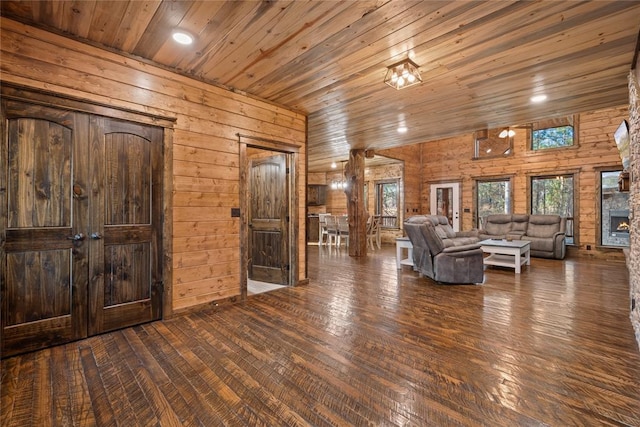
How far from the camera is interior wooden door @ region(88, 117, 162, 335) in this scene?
258 cm

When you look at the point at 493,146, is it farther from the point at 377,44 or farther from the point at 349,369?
the point at 349,369

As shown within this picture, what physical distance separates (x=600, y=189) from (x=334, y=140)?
6.48m

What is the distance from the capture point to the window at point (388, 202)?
9.98 metres

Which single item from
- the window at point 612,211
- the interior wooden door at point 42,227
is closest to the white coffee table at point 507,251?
the window at point 612,211

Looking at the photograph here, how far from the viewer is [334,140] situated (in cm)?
616

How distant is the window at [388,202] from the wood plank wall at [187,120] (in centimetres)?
682

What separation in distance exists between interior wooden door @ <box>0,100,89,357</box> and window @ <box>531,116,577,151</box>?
9556mm

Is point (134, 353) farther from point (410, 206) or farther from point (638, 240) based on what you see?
point (410, 206)

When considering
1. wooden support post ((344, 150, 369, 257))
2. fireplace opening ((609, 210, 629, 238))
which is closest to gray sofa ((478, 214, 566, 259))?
fireplace opening ((609, 210, 629, 238))

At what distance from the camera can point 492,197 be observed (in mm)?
8812

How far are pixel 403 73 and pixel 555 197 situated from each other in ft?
24.2

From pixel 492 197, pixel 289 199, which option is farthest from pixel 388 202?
Answer: pixel 289 199

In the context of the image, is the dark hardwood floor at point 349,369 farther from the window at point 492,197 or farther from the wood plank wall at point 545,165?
the window at point 492,197

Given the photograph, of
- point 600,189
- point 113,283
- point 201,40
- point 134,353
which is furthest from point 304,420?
point 600,189
